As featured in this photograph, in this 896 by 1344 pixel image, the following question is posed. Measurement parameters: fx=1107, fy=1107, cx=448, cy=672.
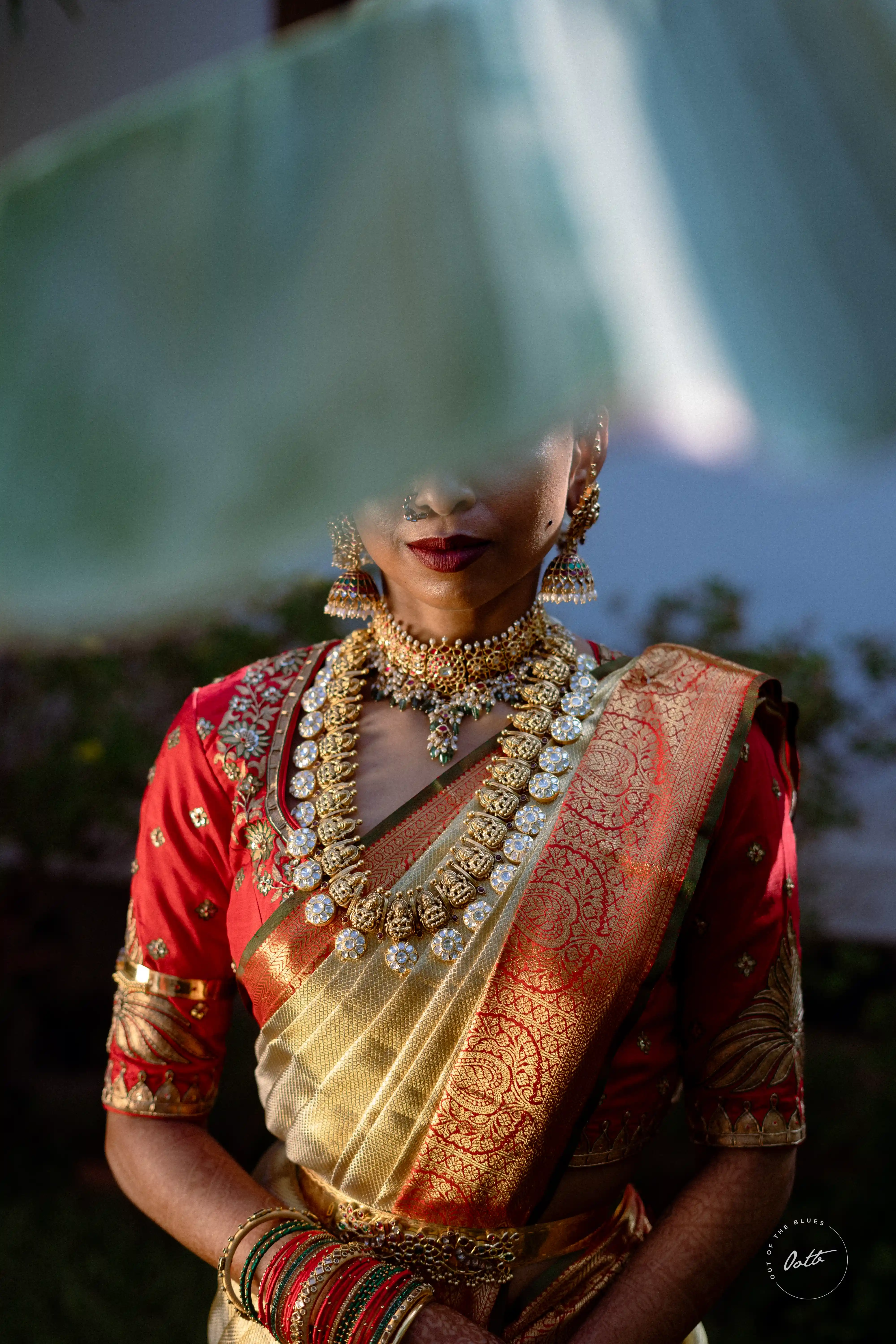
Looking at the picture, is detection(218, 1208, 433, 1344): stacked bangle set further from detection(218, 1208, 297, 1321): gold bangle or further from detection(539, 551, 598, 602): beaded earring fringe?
detection(539, 551, 598, 602): beaded earring fringe

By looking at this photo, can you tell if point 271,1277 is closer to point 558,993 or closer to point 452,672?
point 558,993

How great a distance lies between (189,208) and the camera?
0.74ft

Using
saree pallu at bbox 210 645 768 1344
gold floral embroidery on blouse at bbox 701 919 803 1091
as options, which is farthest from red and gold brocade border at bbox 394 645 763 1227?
gold floral embroidery on blouse at bbox 701 919 803 1091

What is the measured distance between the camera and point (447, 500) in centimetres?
87

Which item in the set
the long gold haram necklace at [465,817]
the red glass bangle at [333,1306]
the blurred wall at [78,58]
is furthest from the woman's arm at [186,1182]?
the blurred wall at [78,58]

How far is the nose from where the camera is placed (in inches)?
32.6

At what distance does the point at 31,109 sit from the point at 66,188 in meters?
0.45

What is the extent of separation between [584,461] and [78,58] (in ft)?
1.90

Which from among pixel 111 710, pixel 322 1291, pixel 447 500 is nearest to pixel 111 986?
pixel 111 710

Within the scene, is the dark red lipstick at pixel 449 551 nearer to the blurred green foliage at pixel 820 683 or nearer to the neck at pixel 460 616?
the neck at pixel 460 616

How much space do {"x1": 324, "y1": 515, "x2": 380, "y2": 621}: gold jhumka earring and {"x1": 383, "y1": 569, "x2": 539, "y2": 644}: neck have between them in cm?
2

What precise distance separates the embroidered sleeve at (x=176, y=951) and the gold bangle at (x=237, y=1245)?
13 cm

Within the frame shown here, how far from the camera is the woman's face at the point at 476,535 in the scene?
94cm
